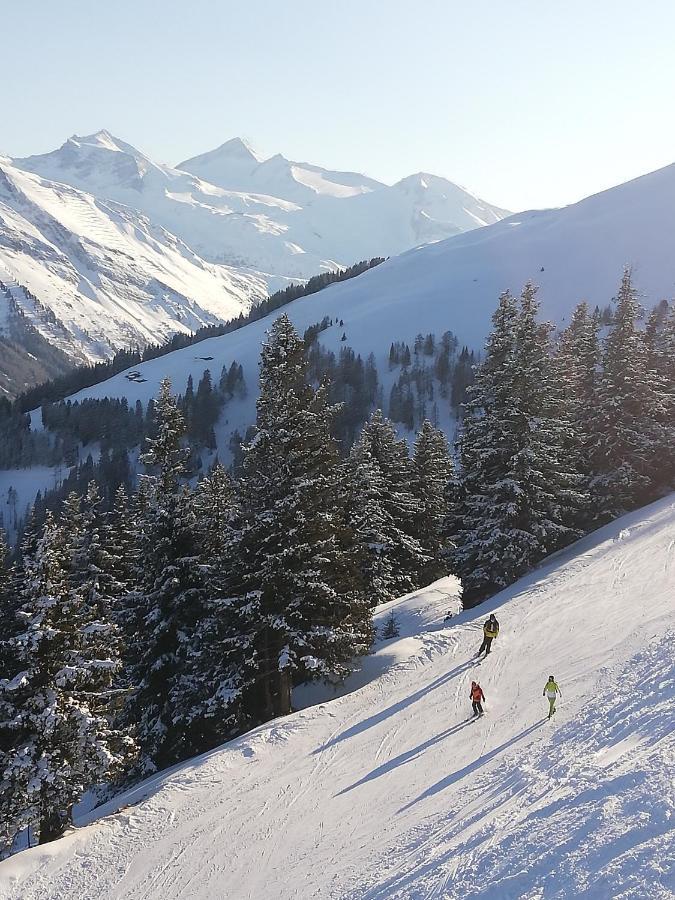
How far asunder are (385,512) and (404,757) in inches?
950

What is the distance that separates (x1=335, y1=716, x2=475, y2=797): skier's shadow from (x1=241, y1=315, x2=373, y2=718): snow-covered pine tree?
15.7ft

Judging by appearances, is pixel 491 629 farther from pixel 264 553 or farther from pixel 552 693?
pixel 264 553

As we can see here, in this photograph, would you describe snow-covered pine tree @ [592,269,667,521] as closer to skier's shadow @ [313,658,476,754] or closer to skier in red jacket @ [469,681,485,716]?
skier's shadow @ [313,658,476,754]

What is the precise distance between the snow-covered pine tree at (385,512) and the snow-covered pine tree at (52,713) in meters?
19.2

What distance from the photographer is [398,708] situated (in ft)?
70.6

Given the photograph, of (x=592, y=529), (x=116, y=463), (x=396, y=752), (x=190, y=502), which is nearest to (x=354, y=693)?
(x=396, y=752)

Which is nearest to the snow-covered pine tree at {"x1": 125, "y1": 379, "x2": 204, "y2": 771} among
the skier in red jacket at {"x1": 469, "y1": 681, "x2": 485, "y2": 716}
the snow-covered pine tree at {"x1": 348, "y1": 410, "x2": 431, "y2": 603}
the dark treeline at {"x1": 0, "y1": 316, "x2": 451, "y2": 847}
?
the dark treeline at {"x1": 0, "y1": 316, "x2": 451, "y2": 847}

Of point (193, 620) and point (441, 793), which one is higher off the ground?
point (193, 620)

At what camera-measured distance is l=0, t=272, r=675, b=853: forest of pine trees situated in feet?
63.4

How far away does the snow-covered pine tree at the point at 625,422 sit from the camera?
3531 centimetres

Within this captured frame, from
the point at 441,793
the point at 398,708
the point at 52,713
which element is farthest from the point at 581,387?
the point at 52,713

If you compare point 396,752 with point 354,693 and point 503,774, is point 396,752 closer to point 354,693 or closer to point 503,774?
point 503,774

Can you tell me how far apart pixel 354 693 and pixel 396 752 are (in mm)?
5523

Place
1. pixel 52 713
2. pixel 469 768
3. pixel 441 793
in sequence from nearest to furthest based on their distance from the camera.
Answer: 1. pixel 441 793
2. pixel 469 768
3. pixel 52 713
